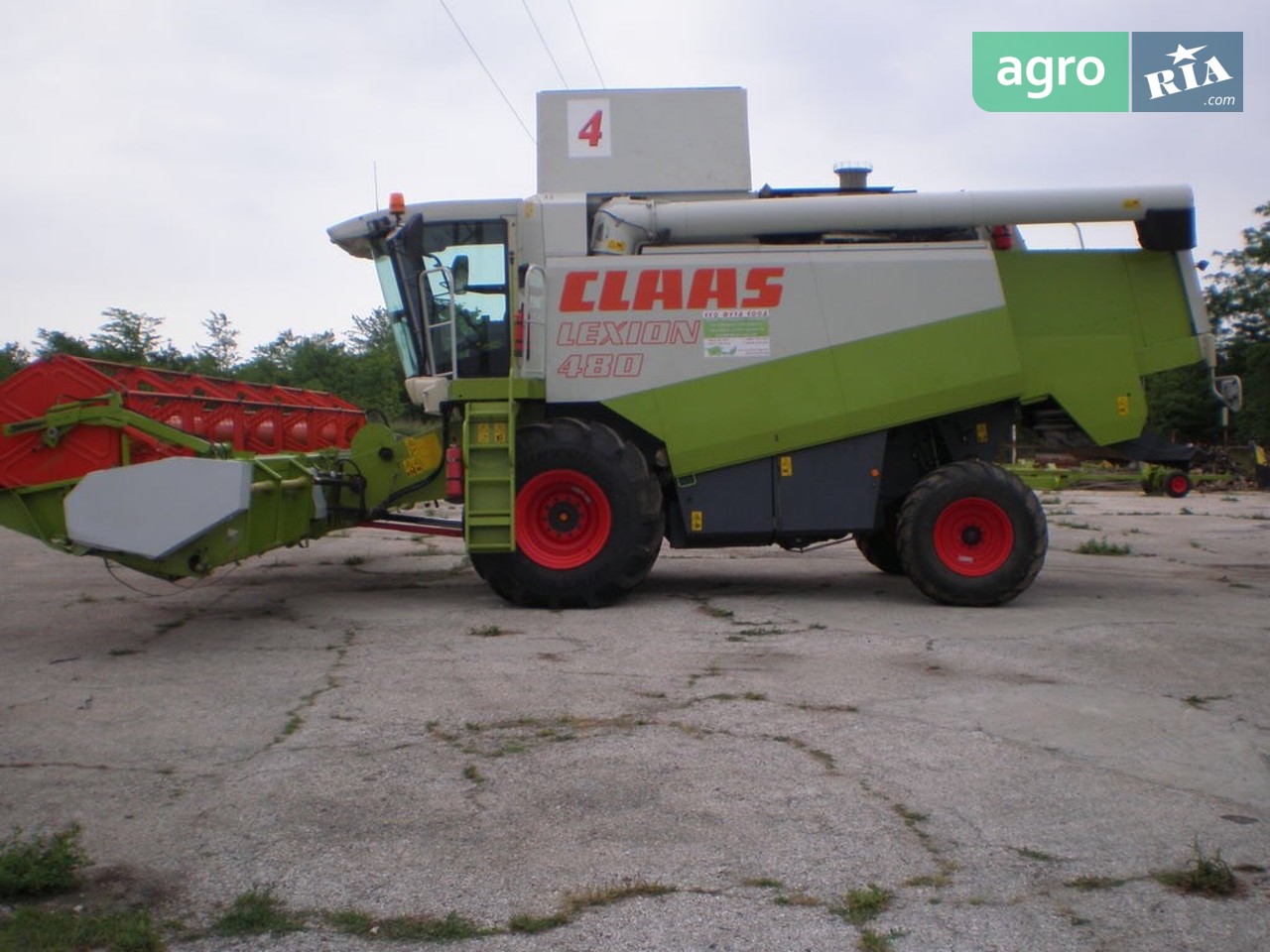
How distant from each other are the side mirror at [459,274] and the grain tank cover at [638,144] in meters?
0.95

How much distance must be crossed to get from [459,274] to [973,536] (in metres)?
4.67

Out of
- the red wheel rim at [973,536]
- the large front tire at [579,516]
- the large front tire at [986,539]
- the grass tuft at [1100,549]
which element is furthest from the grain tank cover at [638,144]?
the grass tuft at [1100,549]

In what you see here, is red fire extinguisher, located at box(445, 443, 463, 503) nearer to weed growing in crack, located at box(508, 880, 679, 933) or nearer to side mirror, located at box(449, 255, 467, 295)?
side mirror, located at box(449, 255, 467, 295)

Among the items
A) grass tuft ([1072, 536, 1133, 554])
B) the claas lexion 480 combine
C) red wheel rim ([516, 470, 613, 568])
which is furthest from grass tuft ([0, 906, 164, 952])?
grass tuft ([1072, 536, 1133, 554])

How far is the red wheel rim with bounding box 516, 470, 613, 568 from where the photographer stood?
980cm

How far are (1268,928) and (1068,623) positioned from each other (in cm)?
538

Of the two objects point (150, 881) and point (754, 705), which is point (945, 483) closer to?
point (754, 705)

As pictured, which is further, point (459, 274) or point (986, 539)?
point (459, 274)

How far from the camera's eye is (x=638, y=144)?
420 inches

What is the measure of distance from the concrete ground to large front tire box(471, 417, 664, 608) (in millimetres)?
290

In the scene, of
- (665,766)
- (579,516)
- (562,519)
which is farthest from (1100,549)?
(665,766)

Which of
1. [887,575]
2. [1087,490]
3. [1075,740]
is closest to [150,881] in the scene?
[1075,740]

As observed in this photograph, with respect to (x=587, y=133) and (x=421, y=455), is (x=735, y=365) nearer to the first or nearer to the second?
(x=587, y=133)

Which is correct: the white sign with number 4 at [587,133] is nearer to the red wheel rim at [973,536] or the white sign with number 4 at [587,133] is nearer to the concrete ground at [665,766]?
the concrete ground at [665,766]
